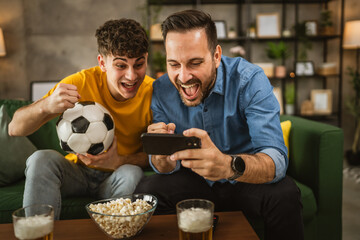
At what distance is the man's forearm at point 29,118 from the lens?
1.45 m

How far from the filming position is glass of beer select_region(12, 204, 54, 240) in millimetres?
840

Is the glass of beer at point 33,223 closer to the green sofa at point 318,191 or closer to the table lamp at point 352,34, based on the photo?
the green sofa at point 318,191

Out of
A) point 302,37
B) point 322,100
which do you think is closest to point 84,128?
point 302,37

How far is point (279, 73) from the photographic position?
4.40 m

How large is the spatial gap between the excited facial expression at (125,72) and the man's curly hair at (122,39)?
1.1 inches

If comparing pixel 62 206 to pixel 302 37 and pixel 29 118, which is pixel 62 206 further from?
pixel 302 37

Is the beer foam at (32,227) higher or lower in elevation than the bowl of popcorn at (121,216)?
higher

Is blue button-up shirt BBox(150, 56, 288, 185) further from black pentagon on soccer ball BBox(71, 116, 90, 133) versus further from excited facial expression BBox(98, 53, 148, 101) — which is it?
black pentagon on soccer ball BBox(71, 116, 90, 133)

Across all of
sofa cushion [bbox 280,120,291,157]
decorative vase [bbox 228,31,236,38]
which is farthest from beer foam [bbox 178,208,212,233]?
decorative vase [bbox 228,31,236,38]

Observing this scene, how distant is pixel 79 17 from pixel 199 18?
3.24 meters

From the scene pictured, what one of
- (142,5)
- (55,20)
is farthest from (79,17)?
(142,5)

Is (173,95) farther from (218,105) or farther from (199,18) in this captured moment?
(199,18)

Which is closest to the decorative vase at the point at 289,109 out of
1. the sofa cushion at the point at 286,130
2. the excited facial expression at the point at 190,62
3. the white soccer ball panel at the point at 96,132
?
A: the sofa cushion at the point at 286,130

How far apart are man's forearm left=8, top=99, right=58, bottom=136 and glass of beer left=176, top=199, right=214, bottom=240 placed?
0.85 meters
